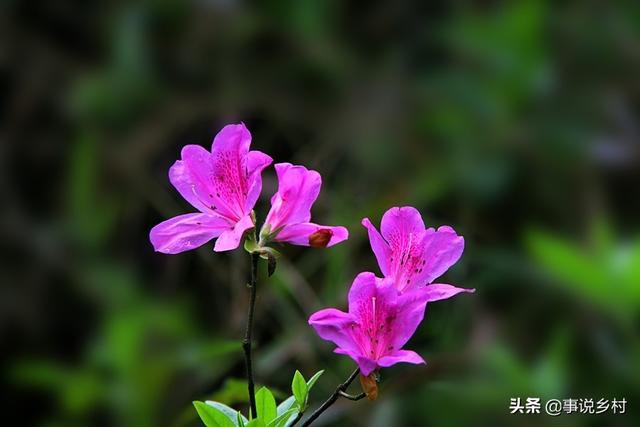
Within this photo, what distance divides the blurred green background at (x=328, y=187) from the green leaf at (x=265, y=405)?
1.94 ft

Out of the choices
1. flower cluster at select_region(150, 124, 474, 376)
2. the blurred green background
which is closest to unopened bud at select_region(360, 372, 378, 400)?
flower cluster at select_region(150, 124, 474, 376)

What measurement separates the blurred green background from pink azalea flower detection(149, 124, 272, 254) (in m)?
0.59

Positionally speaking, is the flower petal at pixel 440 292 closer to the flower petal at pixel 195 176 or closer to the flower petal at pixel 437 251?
the flower petal at pixel 437 251

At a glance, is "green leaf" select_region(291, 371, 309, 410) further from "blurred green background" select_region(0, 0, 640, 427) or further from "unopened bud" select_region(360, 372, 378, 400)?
"blurred green background" select_region(0, 0, 640, 427)

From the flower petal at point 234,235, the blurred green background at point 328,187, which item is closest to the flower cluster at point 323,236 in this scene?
the flower petal at point 234,235

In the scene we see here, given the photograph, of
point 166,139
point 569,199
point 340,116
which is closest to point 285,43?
point 340,116

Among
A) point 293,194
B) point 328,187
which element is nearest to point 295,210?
point 293,194

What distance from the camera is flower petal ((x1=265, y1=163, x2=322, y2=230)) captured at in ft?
1.44

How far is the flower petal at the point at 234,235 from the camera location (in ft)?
1.41

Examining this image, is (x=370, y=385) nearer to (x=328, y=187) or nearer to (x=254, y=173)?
(x=254, y=173)

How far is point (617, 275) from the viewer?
4.09 feet

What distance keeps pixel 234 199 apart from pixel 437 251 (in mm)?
106

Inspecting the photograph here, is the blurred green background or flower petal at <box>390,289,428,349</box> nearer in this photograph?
flower petal at <box>390,289,428,349</box>

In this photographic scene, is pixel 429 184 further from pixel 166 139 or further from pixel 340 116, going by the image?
pixel 166 139
